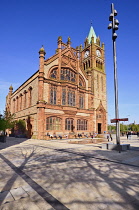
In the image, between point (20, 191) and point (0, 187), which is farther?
point (0, 187)

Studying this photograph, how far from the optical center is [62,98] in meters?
30.3

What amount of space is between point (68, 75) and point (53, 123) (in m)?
12.6

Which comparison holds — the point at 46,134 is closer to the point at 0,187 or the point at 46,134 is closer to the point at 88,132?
the point at 88,132

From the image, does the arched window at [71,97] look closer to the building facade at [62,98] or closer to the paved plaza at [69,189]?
the building facade at [62,98]

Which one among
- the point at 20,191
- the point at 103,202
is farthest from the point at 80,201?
the point at 20,191

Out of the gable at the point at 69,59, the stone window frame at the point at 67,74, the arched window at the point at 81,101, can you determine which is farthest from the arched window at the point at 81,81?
the gable at the point at 69,59

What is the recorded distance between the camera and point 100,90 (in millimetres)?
41656

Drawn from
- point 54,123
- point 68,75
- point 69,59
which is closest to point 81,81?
point 68,75

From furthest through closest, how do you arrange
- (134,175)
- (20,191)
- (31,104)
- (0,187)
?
1. (31,104)
2. (134,175)
3. (0,187)
4. (20,191)

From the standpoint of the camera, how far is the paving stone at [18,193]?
3.89 metres

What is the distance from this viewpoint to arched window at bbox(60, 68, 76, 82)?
1261 inches

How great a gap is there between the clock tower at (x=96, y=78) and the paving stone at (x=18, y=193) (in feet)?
106

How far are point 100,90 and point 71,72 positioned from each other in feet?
41.4

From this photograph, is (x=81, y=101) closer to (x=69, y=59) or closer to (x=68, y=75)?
(x=68, y=75)
